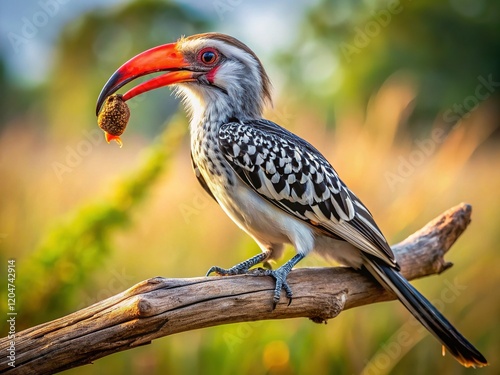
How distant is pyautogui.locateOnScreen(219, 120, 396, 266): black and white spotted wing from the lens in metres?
3.01

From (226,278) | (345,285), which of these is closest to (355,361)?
(345,285)

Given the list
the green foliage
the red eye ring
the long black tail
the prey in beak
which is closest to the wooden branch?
the long black tail

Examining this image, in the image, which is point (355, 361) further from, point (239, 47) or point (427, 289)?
point (239, 47)

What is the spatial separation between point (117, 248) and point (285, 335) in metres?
1.68

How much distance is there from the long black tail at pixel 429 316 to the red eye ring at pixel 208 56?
1307 mm

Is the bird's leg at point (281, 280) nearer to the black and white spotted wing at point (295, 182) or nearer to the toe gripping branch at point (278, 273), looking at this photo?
the toe gripping branch at point (278, 273)

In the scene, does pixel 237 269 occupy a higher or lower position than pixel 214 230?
lower

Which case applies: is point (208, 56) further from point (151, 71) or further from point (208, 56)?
point (151, 71)

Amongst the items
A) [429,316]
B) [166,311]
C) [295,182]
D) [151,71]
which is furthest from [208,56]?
[429,316]

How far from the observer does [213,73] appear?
3.20 metres

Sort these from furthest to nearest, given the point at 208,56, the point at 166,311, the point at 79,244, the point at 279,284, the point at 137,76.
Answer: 1. the point at 79,244
2. the point at 208,56
3. the point at 137,76
4. the point at 279,284
5. the point at 166,311

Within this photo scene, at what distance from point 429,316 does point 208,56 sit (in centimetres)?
175

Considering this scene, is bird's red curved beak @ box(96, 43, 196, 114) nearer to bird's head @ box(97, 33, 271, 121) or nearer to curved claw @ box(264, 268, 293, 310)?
bird's head @ box(97, 33, 271, 121)

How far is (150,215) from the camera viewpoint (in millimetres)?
5289
